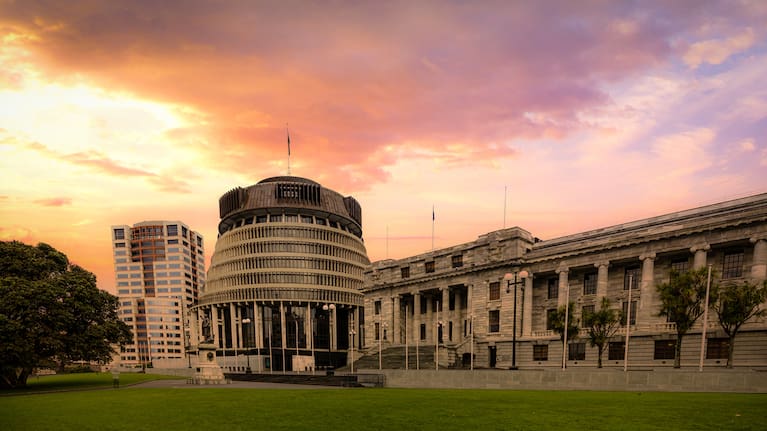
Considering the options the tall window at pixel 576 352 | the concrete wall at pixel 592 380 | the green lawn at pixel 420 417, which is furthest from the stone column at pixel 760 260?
the green lawn at pixel 420 417

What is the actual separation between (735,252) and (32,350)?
72.1 m

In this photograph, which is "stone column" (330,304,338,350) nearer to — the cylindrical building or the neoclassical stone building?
the cylindrical building

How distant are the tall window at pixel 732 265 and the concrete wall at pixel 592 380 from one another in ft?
65.3

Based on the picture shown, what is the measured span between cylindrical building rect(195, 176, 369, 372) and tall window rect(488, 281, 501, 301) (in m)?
55.2

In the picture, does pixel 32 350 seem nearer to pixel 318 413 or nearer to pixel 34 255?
pixel 34 255

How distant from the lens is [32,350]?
137 ft

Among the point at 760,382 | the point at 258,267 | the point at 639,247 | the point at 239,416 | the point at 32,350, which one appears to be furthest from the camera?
the point at 258,267

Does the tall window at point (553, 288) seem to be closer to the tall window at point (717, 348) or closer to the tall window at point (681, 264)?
the tall window at point (681, 264)

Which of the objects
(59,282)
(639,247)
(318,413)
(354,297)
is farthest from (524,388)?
(354,297)

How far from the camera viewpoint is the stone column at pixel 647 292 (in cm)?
4794

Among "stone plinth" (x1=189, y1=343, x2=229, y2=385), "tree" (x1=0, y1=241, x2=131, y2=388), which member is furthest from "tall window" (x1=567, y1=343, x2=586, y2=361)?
"tree" (x1=0, y1=241, x2=131, y2=388)

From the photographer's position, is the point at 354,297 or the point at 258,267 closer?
the point at 258,267

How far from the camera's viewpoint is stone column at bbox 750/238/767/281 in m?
41.0

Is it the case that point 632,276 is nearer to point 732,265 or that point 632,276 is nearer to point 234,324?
point 732,265
